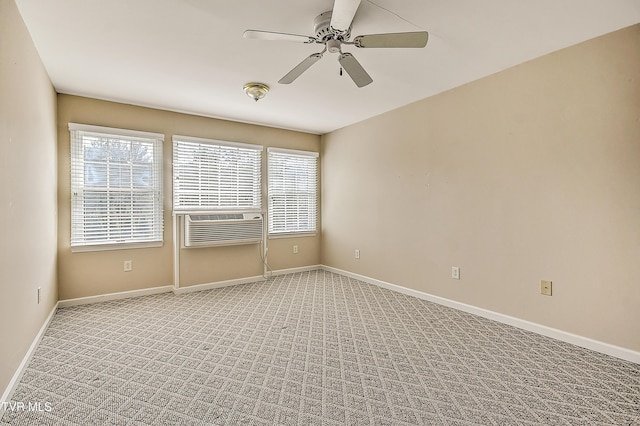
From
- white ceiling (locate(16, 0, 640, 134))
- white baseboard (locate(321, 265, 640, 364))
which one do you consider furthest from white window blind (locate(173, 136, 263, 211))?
white baseboard (locate(321, 265, 640, 364))

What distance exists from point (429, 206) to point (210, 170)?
292 centimetres

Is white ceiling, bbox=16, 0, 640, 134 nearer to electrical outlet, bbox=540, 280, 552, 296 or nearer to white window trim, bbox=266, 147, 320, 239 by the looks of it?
white window trim, bbox=266, 147, 320, 239

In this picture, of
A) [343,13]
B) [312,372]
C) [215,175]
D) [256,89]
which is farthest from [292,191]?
[343,13]

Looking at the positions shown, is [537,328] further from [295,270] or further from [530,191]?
[295,270]

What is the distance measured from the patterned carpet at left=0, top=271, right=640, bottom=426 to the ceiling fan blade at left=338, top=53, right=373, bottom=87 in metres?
2.06

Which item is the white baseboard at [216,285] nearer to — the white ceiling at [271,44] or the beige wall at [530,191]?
the beige wall at [530,191]

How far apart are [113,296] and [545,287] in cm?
446

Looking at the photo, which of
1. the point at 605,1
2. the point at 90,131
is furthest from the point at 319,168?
the point at 605,1

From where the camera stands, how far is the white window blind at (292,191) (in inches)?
193

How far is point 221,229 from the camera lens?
4.18 m

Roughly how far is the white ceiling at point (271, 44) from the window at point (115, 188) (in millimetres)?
485

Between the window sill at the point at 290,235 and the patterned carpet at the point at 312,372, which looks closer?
the patterned carpet at the point at 312,372

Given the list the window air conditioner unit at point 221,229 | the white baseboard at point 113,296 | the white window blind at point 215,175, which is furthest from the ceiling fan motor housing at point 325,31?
the white baseboard at point 113,296

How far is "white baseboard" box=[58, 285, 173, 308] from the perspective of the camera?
341 cm
